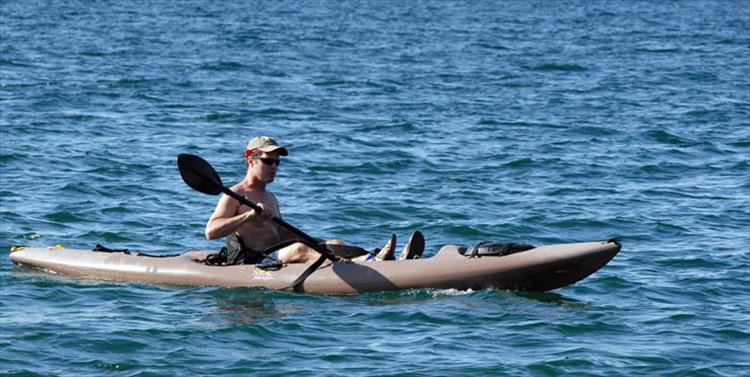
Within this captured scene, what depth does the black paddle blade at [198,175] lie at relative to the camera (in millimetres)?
10203

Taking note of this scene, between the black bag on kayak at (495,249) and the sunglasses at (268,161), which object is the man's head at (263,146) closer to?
the sunglasses at (268,161)

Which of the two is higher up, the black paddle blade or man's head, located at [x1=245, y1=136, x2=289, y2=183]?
man's head, located at [x1=245, y1=136, x2=289, y2=183]

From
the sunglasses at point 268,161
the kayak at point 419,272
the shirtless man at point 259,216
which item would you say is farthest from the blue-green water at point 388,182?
the sunglasses at point 268,161

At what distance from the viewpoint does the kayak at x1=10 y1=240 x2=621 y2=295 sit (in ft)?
31.1

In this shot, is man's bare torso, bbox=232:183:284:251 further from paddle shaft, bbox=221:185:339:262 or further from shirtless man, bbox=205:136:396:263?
paddle shaft, bbox=221:185:339:262

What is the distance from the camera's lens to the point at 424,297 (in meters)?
9.66

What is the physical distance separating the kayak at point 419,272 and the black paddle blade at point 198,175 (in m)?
0.57

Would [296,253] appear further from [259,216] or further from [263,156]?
[263,156]

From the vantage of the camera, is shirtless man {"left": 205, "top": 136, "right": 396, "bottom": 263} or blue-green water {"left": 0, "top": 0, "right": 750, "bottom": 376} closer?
blue-green water {"left": 0, "top": 0, "right": 750, "bottom": 376}

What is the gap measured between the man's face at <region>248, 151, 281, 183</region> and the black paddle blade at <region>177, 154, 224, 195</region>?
14.3 inches

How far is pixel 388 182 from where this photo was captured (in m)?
15.2

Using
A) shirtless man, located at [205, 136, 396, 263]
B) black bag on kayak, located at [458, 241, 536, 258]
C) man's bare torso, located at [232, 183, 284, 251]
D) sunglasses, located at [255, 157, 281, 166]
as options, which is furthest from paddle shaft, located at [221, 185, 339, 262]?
black bag on kayak, located at [458, 241, 536, 258]

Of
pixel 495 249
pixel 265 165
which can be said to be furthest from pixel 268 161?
pixel 495 249

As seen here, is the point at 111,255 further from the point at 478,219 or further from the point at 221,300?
the point at 478,219
